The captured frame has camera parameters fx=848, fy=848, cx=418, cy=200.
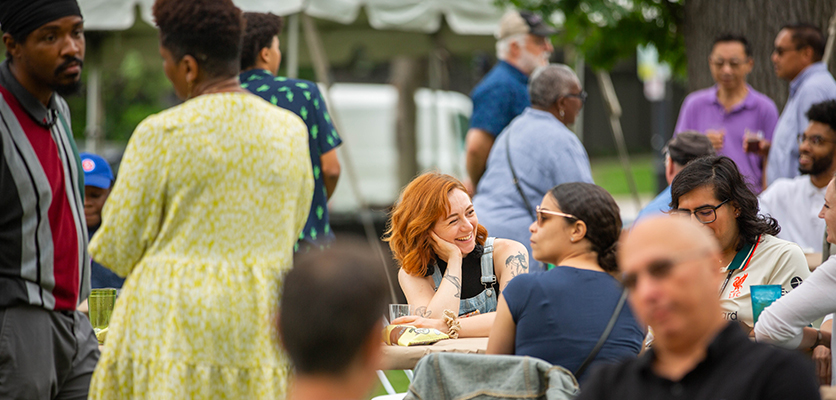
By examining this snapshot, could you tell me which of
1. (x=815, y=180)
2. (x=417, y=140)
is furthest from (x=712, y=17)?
(x=417, y=140)

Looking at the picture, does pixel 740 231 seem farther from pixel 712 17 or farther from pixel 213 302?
pixel 712 17

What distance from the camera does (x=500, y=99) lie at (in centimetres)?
568

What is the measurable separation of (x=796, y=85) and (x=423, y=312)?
3668 mm

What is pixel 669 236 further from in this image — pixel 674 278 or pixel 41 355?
pixel 41 355

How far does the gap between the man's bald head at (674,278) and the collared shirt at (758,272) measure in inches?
70.2

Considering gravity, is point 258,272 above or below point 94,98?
above

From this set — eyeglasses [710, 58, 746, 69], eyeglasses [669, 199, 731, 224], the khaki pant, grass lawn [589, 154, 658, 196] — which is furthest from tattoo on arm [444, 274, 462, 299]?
grass lawn [589, 154, 658, 196]

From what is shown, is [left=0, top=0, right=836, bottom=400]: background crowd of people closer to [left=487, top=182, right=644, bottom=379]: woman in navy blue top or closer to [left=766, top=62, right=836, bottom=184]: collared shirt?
[left=487, top=182, right=644, bottom=379]: woman in navy blue top

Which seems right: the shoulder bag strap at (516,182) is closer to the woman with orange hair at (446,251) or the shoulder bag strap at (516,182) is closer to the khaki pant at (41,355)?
the woman with orange hair at (446,251)

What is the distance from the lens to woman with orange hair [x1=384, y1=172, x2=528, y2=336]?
12.2ft

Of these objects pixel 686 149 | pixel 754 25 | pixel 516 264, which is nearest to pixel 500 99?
pixel 686 149

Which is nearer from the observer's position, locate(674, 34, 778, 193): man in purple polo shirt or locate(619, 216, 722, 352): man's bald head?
locate(619, 216, 722, 352): man's bald head

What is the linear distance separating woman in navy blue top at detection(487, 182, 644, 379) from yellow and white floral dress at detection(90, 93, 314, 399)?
2.67 ft

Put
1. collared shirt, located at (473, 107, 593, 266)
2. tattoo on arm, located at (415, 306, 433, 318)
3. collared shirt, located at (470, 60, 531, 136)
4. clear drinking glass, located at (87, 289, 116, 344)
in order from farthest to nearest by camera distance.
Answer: collared shirt, located at (470, 60, 531, 136) < collared shirt, located at (473, 107, 593, 266) < tattoo on arm, located at (415, 306, 433, 318) < clear drinking glass, located at (87, 289, 116, 344)
